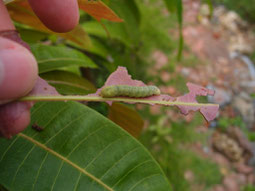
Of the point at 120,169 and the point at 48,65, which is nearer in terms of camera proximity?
the point at 120,169

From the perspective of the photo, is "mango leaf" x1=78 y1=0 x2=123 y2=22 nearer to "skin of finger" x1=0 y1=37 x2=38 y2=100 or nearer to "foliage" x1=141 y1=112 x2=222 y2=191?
"skin of finger" x1=0 y1=37 x2=38 y2=100

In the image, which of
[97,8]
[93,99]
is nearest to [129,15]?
[97,8]

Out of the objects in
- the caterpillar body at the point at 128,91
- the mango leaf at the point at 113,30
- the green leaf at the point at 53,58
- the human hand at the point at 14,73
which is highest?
the human hand at the point at 14,73

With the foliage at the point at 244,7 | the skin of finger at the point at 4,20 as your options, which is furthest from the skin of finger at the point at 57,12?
the foliage at the point at 244,7

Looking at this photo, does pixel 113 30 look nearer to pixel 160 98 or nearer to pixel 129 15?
pixel 129 15

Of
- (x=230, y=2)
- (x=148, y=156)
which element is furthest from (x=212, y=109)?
(x=230, y=2)

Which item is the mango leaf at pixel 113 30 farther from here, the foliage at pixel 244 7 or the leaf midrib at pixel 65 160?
the foliage at pixel 244 7

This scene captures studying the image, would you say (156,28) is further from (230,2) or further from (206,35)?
(230,2)
